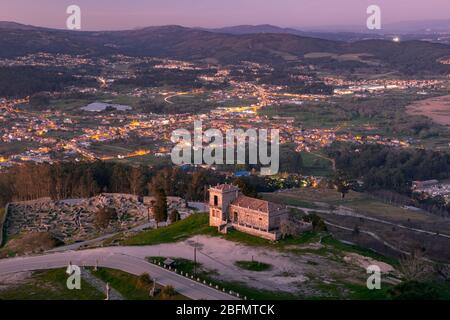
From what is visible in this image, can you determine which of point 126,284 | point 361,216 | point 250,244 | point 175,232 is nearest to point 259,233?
point 250,244

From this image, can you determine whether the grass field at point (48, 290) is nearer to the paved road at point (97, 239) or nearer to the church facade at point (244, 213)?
the paved road at point (97, 239)

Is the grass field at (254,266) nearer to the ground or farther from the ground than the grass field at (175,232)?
farther from the ground

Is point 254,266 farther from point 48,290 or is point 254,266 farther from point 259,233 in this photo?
point 48,290

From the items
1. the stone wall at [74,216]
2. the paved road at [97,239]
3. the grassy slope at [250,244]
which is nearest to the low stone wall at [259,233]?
the grassy slope at [250,244]

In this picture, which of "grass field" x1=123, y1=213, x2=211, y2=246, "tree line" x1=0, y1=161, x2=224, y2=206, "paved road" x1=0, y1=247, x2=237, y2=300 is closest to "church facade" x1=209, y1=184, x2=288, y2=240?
"grass field" x1=123, y1=213, x2=211, y2=246

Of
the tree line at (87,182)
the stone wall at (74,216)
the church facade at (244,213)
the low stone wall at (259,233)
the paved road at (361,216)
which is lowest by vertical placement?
the paved road at (361,216)
